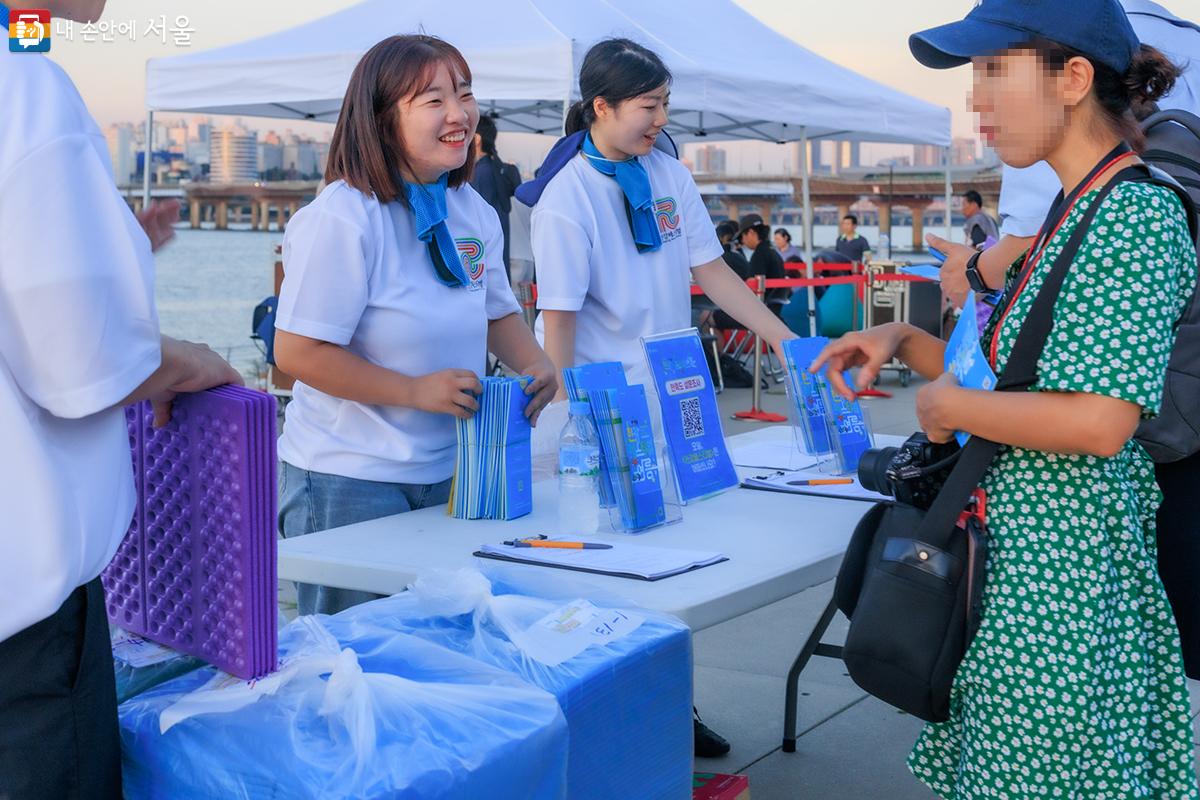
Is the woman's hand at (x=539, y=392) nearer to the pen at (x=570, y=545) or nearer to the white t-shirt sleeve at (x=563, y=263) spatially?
the pen at (x=570, y=545)

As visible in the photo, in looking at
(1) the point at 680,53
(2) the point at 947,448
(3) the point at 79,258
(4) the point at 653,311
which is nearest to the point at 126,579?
(3) the point at 79,258

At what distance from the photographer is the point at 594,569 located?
196cm

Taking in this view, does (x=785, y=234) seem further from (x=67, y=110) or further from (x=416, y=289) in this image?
(x=67, y=110)

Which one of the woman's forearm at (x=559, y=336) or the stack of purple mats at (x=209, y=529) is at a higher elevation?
the woman's forearm at (x=559, y=336)

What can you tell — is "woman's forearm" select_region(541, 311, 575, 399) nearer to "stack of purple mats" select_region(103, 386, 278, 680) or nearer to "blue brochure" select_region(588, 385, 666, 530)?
"blue brochure" select_region(588, 385, 666, 530)

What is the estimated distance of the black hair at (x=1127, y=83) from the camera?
5.21ft

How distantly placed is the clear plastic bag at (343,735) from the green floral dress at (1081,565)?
62 cm

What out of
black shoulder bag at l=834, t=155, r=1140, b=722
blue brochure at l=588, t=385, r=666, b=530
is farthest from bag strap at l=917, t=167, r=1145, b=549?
blue brochure at l=588, t=385, r=666, b=530

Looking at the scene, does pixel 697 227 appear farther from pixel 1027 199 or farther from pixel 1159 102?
pixel 1159 102

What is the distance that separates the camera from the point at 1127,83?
1641 mm

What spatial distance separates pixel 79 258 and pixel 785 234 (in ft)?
58.2

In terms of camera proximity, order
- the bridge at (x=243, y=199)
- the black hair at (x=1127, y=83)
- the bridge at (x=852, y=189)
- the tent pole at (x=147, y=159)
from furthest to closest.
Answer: the bridge at (x=852, y=189) < the bridge at (x=243, y=199) < the tent pole at (x=147, y=159) < the black hair at (x=1127, y=83)

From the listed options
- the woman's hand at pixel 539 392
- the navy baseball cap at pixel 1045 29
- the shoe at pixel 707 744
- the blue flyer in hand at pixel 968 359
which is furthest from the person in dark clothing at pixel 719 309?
the navy baseball cap at pixel 1045 29

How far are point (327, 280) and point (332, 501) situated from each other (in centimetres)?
46
